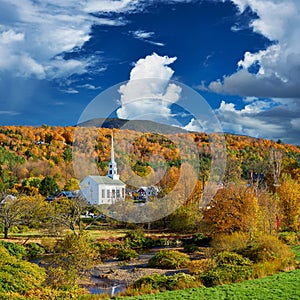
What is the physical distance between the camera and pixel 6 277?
42.0 feet

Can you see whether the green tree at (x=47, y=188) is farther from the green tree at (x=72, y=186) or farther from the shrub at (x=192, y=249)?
the shrub at (x=192, y=249)

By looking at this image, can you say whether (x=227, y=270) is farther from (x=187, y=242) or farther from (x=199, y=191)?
(x=199, y=191)

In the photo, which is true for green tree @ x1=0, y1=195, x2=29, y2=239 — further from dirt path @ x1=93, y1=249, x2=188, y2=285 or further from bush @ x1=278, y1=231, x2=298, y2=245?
bush @ x1=278, y1=231, x2=298, y2=245

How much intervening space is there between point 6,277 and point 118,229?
20387 millimetres

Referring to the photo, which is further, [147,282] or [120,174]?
[120,174]

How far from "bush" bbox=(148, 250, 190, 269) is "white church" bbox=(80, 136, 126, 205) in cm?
2283

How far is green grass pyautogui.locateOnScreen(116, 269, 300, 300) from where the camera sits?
1154cm

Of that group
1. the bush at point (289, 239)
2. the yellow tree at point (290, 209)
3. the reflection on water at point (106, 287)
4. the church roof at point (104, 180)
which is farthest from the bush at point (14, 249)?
the church roof at point (104, 180)

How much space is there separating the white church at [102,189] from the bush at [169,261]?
2283cm

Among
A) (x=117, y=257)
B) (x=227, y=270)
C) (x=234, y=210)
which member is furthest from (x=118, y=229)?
(x=227, y=270)

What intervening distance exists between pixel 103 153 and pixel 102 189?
7699mm

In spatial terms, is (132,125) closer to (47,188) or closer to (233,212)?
(233,212)

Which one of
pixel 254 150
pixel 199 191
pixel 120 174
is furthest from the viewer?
pixel 254 150

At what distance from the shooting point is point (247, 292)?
39.0ft
